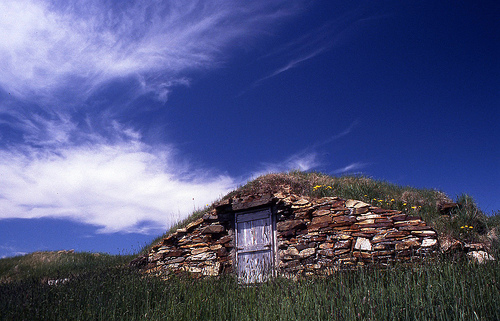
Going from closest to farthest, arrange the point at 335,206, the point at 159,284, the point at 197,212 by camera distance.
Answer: the point at 159,284 → the point at 335,206 → the point at 197,212

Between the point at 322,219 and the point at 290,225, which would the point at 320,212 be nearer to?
the point at 322,219

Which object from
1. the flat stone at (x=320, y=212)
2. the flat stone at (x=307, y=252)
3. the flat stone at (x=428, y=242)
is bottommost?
the flat stone at (x=307, y=252)

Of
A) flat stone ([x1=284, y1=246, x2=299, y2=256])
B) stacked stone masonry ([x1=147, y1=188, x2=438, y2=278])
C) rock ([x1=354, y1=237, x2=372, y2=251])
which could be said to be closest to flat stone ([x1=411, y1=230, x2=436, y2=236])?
stacked stone masonry ([x1=147, y1=188, x2=438, y2=278])

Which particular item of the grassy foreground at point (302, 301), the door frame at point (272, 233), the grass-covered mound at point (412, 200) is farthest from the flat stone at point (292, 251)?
the grassy foreground at point (302, 301)

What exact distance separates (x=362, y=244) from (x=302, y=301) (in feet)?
13.6

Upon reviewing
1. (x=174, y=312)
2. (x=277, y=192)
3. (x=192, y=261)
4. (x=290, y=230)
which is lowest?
(x=174, y=312)

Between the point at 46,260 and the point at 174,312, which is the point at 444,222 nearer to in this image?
the point at 174,312

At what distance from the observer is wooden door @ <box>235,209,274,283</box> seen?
9.11 metres

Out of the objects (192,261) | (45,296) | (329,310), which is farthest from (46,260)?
(329,310)

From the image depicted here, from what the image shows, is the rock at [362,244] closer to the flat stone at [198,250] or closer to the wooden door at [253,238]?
the wooden door at [253,238]

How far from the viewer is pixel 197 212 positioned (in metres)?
13.3

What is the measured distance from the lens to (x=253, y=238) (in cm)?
938

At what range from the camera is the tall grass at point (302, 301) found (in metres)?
3.57

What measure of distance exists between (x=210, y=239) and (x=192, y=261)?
86 centimetres
